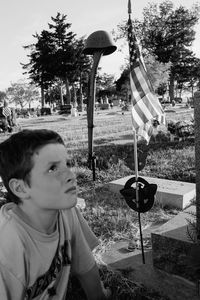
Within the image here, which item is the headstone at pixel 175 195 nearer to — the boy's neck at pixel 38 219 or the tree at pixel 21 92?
the boy's neck at pixel 38 219

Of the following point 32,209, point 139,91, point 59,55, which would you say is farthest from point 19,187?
point 59,55

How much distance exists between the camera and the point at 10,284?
1.33 metres

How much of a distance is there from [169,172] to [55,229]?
4.51 m

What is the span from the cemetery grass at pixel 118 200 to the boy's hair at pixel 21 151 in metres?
1.35

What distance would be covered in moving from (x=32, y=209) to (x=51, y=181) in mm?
205

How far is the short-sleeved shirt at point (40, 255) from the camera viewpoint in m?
1.34

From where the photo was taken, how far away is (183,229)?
2650mm

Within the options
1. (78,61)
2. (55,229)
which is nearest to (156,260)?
(55,229)

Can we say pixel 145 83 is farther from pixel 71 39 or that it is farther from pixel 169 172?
pixel 71 39

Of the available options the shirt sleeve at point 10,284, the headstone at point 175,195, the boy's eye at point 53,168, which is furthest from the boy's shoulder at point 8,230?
the headstone at point 175,195

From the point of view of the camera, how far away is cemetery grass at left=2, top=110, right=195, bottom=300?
99.5 inches

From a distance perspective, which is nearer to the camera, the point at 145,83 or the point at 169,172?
the point at 145,83

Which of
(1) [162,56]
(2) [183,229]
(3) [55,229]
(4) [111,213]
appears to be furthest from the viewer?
(1) [162,56]

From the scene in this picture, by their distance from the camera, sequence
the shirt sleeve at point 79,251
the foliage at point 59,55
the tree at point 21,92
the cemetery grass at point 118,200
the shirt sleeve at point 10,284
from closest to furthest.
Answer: the shirt sleeve at point 10,284 → the shirt sleeve at point 79,251 → the cemetery grass at point 118,200 → the foliage at point 59,55 → the tree at point 21,92
